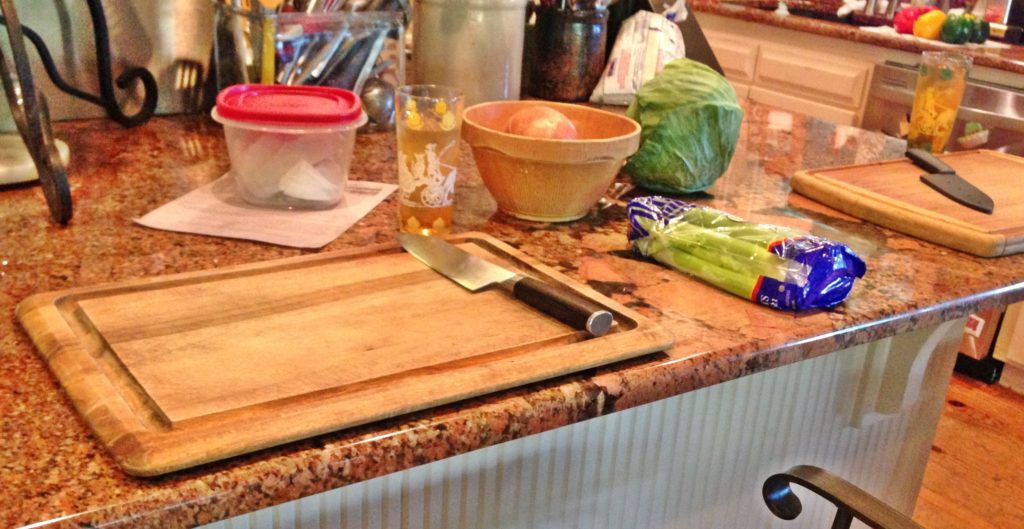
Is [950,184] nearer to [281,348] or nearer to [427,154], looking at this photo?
[427,154]

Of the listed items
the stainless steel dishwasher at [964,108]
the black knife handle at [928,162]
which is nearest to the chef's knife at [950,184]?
the black knife handle at [928,162]

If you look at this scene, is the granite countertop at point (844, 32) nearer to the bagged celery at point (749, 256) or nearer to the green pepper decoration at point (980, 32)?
the green pepper decoration at point (980, 32)

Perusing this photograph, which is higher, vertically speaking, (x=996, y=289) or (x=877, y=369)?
(x=996, y=289)

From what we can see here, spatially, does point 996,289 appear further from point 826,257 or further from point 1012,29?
point 1012,29

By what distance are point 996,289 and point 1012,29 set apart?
262cm

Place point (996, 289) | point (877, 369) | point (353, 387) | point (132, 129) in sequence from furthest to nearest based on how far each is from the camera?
point (132, 129), point (877, 369), point (996, 289), point (353, 387)

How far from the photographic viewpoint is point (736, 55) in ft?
11.8

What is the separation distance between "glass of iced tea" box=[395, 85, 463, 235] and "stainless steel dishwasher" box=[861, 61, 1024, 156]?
227 cm

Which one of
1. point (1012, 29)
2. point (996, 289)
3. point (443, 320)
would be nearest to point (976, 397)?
point (1012, 29)

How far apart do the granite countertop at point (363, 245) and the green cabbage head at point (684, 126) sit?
0.06 metres

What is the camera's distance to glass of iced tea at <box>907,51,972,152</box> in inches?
58.7

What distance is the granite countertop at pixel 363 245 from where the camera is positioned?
0.53 meters

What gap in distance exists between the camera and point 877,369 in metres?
1.18

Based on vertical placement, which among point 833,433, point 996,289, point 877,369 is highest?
point 996,289
